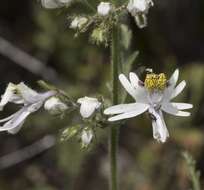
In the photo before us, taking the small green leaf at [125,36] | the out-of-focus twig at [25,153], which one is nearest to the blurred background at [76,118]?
the out-of-focus twig at [25,153]

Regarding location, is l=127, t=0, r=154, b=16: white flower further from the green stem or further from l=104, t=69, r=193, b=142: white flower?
l=104, t=69, r=193, b=142: white flower

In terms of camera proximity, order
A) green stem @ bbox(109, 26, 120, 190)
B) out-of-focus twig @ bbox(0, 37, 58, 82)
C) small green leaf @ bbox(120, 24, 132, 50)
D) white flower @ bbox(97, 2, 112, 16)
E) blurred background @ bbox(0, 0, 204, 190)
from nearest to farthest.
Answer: white flower @ bbox(97, 2, 112, 16) < green stem @ bbox(109, 26, 120, 190) < small green leaf @ bbox(120, 24, 132, 50) < blurred background @ bbox(0, 0, 204, 190) < out-of-focus twig @ bbox(0, 37, 58, 82)

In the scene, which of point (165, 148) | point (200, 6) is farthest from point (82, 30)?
point (200, 6)

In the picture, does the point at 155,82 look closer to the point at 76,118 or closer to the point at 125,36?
the point at 125,36

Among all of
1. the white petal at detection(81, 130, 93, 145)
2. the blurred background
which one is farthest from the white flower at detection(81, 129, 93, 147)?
the blurred background

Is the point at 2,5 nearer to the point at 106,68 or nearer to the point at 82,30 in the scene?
the point at 106,68
